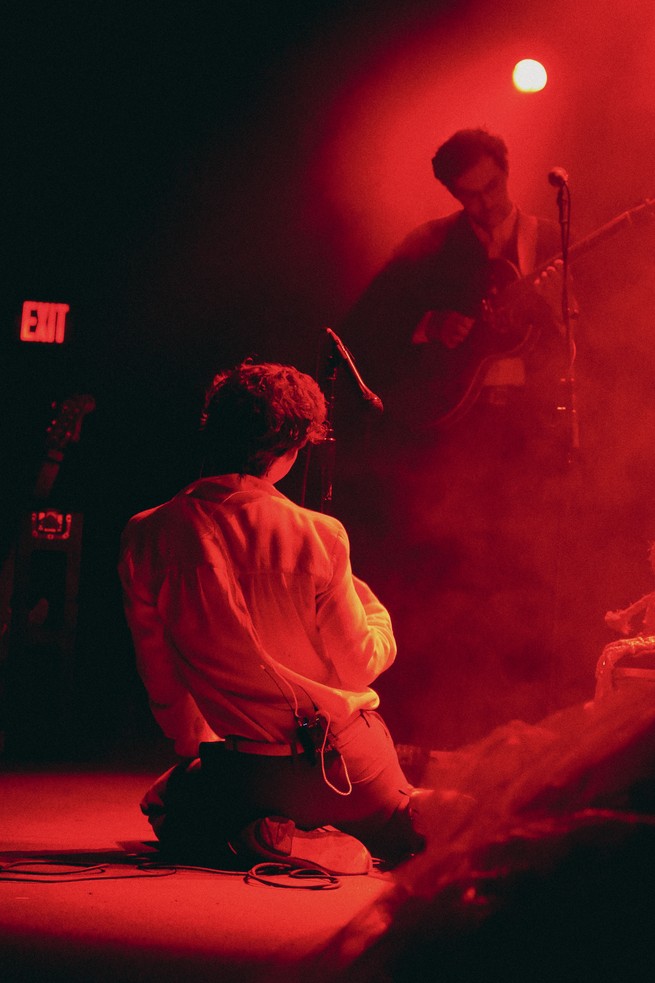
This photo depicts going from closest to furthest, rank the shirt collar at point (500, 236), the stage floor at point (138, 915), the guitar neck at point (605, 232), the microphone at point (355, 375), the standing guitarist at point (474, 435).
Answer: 1. the stage floor at point (138, 915)
2. the microphone at point (355, 375)
3. the guitar neck at point (605, 232)
4. the standing guitarist at point (474, 435)
5. the shirt collar at point (500, 236)

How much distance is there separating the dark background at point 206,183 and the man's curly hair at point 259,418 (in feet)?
8.43

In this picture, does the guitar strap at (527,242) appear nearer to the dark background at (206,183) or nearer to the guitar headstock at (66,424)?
the dark background at (206,183)

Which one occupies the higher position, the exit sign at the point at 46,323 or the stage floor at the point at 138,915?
the exit sign at the point at 46,323

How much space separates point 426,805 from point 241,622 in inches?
25.8

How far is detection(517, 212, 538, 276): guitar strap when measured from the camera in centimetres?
498

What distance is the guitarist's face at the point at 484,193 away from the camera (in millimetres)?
5129

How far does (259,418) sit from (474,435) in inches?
101

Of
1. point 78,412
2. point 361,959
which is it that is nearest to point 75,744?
point 78,412

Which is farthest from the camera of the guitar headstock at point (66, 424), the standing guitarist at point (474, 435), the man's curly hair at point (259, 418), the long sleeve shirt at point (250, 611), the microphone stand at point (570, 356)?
the guitar headstock at point (66, 424)

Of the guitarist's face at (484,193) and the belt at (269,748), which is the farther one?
the guitarist's face at (484,193)

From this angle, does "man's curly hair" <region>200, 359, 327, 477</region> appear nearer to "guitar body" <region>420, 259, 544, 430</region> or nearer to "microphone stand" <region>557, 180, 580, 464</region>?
"microphone stand" <region>557, 180, 580, 464</region>

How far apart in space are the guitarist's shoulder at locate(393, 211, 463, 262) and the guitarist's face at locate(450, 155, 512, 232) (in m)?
0.09

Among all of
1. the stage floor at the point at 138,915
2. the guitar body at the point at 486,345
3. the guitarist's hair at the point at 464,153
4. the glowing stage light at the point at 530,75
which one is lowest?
the stage floor at the point at 138,915

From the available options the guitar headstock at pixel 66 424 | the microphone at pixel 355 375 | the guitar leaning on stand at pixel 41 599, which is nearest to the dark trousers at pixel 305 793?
the microphone at pixel 355 375
